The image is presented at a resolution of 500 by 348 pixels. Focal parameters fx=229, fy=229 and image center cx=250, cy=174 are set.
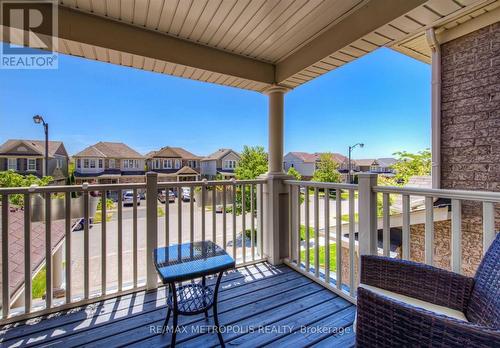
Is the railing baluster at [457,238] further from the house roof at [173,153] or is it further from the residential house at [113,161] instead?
the house roof at [173,153]

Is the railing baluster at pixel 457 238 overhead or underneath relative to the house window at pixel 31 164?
underneath

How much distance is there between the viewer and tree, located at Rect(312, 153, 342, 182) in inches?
377

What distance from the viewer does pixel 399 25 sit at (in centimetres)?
170

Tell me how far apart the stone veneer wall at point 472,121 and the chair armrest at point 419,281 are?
87.7 inches

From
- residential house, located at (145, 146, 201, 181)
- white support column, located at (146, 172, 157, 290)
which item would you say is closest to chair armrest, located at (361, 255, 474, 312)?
white support column, located at (146, 172, 157, 290)

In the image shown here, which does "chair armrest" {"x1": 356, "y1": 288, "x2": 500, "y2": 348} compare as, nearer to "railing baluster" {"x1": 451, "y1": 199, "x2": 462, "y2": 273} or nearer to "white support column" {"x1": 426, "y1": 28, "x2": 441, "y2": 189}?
"railing baluster" {"x1": 451, "y1": 199, "x2": 462, "y2": 273}

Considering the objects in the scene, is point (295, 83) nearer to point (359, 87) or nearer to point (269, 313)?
point (269, 313)

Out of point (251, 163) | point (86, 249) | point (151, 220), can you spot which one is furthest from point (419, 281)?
point (251, 163)

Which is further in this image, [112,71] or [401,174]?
[112,71]

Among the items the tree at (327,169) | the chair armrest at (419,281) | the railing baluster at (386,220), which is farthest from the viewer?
the tree at (327,169)

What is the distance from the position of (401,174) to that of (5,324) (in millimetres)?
7187

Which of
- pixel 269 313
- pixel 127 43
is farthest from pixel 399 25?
pixel 269 313

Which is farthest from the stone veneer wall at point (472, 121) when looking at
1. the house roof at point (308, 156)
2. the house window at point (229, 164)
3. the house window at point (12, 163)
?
the house roof at point (308, 156)

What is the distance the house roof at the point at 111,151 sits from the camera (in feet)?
21.0
